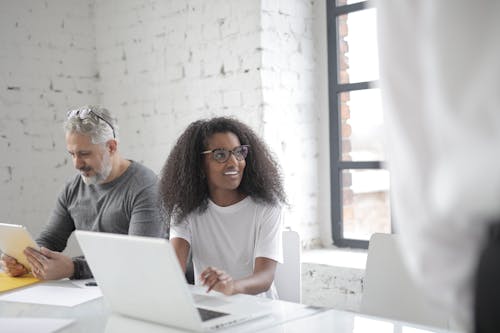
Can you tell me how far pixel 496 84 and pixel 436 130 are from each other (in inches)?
2.7

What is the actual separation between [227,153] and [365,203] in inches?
47.9

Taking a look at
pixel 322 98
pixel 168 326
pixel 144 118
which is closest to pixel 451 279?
pixel 168 326

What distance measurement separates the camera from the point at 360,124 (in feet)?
11.1

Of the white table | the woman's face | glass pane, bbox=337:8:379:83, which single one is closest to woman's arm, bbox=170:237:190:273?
the woman's face

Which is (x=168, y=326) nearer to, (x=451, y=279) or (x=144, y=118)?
(x=451, y=279)

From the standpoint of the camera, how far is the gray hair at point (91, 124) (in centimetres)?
284

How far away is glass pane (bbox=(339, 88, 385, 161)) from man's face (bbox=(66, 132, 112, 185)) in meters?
1.28

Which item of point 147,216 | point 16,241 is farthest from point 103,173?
point 16,241

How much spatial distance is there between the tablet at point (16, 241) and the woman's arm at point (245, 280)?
2.65ft

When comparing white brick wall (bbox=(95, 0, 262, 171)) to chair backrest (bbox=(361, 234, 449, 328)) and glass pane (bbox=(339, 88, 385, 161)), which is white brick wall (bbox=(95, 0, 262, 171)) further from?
chair backrest (bbox=(361, 234, 449, 328))

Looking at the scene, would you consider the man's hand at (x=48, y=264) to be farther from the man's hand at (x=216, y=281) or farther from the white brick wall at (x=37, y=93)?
the white brick wall at (x=37, y=93)

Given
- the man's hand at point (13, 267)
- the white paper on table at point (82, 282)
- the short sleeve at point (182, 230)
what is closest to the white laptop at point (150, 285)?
the white paper on table at point (82, 282)

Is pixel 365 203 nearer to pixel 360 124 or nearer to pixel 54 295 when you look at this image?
pixel 360 124

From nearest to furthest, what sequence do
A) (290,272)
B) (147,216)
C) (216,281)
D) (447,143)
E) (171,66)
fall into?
(447,143)
(216,281)
(290,272)
(147,216)
(171,66)
